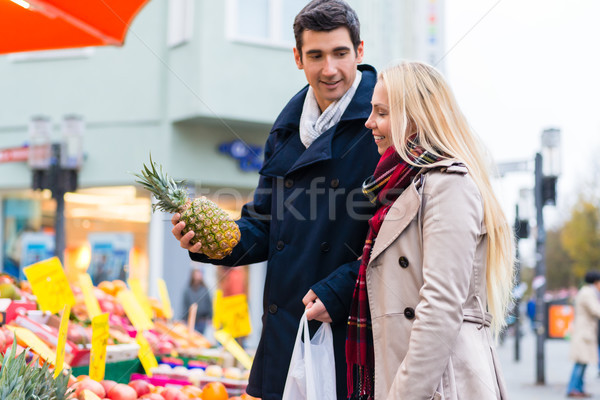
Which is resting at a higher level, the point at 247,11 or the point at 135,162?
the point at 247,11

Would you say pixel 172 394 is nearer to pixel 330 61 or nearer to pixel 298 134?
pixel 298 134

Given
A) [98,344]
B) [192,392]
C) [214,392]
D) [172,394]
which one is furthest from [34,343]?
[214,392]

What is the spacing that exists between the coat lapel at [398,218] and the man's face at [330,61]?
2.32ft

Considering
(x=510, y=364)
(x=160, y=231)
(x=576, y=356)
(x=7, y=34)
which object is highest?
(x=7, y=34)

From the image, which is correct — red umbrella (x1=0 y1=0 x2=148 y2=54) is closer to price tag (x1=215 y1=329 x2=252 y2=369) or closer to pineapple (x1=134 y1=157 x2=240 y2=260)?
pineapple (x1=134 y1=157 x2=240 y2=260)

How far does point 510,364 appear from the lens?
15.4 meters

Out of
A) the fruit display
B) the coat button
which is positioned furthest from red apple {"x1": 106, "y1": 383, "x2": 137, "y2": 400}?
the coat button

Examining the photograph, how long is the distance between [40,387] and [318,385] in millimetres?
996

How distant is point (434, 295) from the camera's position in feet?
6.63

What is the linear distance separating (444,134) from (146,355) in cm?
277

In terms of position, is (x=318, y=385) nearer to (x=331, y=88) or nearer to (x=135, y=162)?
(x=331, y=88)

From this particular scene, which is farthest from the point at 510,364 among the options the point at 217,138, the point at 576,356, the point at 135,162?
the point at 135,162

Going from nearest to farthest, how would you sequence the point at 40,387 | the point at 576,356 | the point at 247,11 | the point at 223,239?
the point at 40,387, the point at 223,239, the point at 576,356, the point at 247,11

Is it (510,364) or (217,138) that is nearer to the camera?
(217,138)
